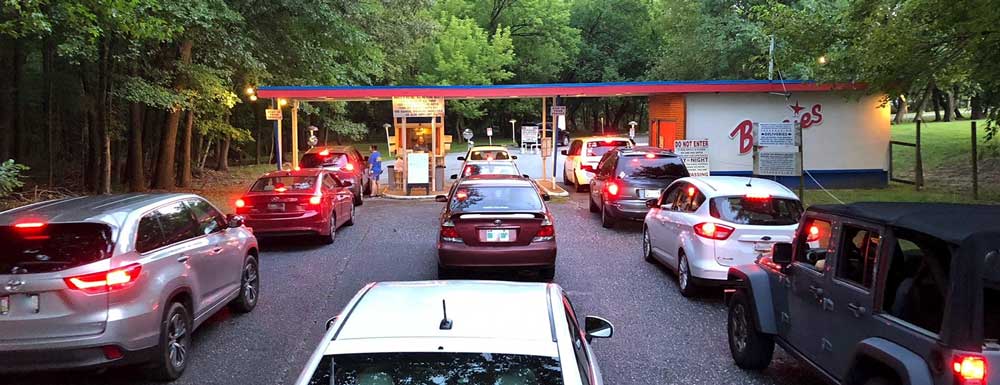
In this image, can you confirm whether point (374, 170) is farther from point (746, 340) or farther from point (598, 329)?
point (598, 329)

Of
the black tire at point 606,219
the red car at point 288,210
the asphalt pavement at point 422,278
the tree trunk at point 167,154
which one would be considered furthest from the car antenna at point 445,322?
the tree trunk at point 167,154

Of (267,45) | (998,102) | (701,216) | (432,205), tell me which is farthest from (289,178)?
(998,102)

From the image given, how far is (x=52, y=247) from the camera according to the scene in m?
5.37

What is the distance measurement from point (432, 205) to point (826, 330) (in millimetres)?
14102

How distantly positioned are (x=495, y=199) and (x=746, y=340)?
4.19m

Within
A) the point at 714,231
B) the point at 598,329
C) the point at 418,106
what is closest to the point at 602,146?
the point at 418,106

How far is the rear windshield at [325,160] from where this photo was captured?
19078 millimetres

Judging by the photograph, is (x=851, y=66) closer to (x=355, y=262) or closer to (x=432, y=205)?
(x=432, y=205)

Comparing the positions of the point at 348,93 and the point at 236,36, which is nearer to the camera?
the point at 236,36

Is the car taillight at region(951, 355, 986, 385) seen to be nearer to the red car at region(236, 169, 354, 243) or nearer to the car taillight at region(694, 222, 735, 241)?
the car taillight at region(694, 222, 735, 241)

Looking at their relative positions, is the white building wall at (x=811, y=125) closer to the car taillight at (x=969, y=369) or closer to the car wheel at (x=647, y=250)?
the car wheel at (x=647, y=250)

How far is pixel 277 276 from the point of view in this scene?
10008 mm

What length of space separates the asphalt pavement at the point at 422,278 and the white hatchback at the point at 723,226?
0.43 meters

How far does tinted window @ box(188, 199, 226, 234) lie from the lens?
7105mm
